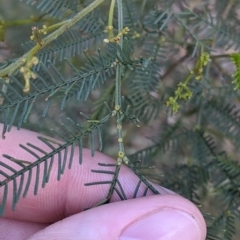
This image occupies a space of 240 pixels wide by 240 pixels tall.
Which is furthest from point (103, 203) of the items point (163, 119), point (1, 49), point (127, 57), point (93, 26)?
point (1, 49)

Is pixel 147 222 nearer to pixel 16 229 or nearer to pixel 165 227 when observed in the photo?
pixel 165 227

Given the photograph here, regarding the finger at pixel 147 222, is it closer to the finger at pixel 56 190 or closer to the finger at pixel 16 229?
the finger at pixel 56 190

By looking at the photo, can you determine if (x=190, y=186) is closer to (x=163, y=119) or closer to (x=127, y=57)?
(x=163, y=119)

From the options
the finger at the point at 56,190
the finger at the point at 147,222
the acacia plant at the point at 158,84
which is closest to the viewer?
the finger at the point at 147,222

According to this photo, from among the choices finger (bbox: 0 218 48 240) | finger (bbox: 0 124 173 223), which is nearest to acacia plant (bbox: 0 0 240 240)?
finger (bbox: 0 124 173 223)

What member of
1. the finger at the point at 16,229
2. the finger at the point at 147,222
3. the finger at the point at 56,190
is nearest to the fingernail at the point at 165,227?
the finger at the point at 147,222

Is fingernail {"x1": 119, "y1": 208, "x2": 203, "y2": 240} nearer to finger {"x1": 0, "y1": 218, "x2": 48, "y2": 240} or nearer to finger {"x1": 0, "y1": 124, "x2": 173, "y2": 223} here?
finger {"x1": 0, "y1": 124, "x2": 173, "y2": 223}

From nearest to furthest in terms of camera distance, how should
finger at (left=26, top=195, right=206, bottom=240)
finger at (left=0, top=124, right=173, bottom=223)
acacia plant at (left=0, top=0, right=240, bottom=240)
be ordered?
finger at (left=26, top=195, right=206, bottom=240) → acacia plant at (left=0, top=0, right=240, bottom=240) → finger at (left=0, top=124, right=173, bottom=223)

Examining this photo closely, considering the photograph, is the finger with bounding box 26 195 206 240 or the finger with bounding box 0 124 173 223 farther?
the finger with bounding box 0 124 173 223

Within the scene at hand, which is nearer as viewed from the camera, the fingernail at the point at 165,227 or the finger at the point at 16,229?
the fingernail at the point at 165,227
